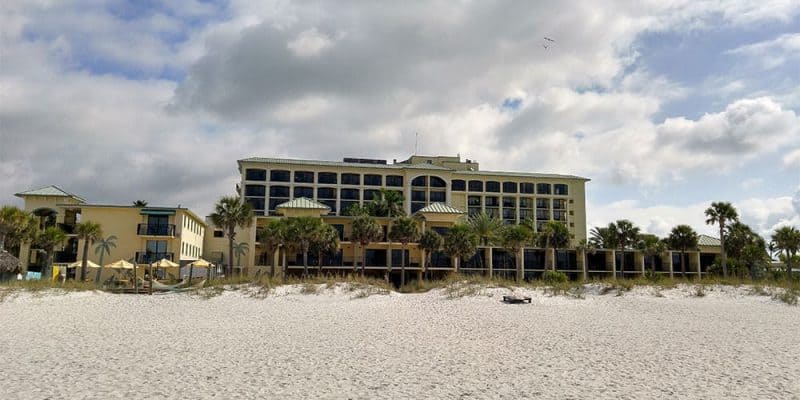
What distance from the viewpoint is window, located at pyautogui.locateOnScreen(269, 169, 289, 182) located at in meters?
84.5

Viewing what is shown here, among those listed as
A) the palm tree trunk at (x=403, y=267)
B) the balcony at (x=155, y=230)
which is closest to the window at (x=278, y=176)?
the palm tree trunk at (x=403, y=267)

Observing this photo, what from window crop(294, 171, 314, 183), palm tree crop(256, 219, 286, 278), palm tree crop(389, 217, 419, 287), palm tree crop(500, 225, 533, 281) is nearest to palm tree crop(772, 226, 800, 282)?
palm tree crop(500, 225, 533, 281)

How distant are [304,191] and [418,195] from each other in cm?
1663

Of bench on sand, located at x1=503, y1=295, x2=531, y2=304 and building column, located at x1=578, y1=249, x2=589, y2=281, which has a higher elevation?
building column, located at x1=578, y1=249, x2=589, y2=281

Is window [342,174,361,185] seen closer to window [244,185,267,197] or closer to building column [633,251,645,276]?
window [244,185,267,197]

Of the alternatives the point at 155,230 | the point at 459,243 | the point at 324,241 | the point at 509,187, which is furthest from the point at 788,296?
the point at 509,187

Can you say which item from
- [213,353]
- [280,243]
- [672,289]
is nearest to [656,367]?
[213,353]

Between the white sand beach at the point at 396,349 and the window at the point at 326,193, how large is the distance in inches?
2237

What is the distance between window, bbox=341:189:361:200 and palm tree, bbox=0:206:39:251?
47.6m

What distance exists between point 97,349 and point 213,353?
3.34 metres

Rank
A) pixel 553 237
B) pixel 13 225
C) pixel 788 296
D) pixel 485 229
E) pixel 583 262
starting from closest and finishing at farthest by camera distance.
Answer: pixel 788 296, pixel 13 225, pixel 553 237, pixel 485 229, pixel 583 262

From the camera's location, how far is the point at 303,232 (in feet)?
151

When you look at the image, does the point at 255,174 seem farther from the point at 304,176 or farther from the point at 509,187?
the point at 509,187

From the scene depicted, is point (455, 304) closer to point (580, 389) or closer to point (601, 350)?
point (601, 350)
